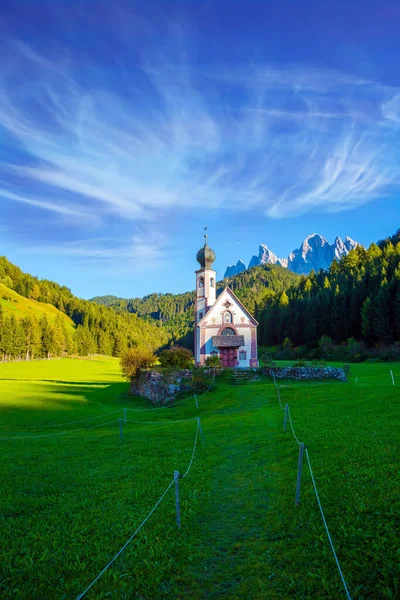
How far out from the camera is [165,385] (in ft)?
101

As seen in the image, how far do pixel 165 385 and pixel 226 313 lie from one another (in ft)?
41.1

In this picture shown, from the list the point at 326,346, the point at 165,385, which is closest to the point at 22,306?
the point at 326,346

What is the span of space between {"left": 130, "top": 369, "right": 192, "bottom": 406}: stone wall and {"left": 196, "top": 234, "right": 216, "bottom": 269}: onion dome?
1600cm

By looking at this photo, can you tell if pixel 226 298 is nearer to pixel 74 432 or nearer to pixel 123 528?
pixel 74 432

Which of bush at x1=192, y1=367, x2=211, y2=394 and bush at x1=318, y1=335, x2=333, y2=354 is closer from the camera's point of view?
bush at x1=192, y1=367, x2=211, y2=394

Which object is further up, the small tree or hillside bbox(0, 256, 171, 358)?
hillside bbox(0, 256, 171, 358)

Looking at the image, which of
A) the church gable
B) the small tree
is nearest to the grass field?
the small tree

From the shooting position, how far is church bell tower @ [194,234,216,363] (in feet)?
141

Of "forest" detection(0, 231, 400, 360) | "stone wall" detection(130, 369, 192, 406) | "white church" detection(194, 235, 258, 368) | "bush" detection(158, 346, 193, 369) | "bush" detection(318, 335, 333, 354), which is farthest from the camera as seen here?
"forest" detection(0, 231, 400, 360)

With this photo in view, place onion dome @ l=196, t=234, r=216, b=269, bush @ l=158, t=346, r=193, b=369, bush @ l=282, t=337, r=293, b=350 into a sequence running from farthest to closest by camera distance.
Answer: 1. bush @ l=282, t=337, r=293, b=350
2. onion dome @ l=196, t=234, r=216, b=269
3. bush @ l=158, t=346, r=193, b=369

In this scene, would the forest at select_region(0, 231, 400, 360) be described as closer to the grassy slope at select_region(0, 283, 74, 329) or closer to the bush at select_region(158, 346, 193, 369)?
the grassy slope at select_region(0, 283, 74, 329)

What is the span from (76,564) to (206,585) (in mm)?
2355

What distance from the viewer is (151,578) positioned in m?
5.96

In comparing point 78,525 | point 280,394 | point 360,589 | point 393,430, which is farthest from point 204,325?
point 360,589
